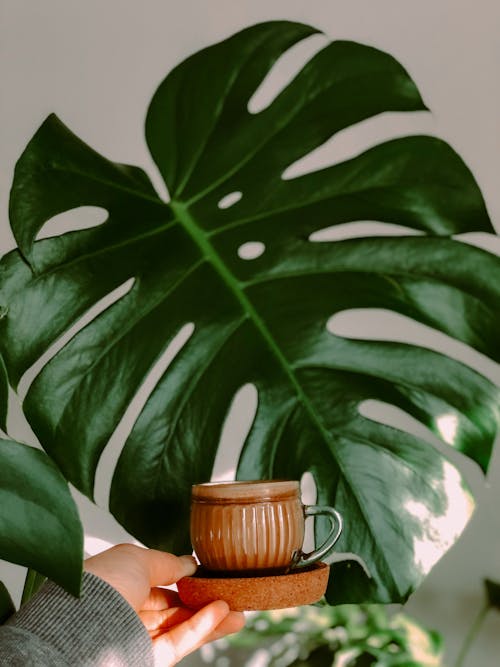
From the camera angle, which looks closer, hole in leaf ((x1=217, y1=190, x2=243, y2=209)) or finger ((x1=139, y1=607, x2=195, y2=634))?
finger ((x1=139, y1=607, x2=195, y2=634))

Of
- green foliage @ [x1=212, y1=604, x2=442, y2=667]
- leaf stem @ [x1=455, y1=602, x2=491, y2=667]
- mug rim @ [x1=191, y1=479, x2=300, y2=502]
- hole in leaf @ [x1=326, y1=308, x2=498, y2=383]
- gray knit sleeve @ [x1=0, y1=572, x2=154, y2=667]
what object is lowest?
leaf stem @ [x1=455, y1=602, x2=491, y2=667]

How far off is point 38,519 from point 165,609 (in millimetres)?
266

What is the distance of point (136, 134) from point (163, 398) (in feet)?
2.02

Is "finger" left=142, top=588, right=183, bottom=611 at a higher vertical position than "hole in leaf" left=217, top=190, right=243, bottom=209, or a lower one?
lower

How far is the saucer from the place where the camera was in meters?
0.80

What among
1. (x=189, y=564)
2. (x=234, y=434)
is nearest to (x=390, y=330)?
(x=234, y=434)

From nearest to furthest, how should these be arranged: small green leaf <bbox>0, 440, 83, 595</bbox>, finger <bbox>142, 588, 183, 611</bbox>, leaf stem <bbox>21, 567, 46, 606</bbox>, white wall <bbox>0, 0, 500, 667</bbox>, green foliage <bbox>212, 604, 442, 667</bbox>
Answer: small green leaf <bbox>0, 440, 83, 595</bbox>, finger <bbox>142, 588, 183, 611</bbox>, leaf stem <bbox>21, 567, 46, 606</bbox>, green foliage <bbox>212, 604, 442, 667</bbox>, white wall <bbox>0, 0, 500, 667</bbox>

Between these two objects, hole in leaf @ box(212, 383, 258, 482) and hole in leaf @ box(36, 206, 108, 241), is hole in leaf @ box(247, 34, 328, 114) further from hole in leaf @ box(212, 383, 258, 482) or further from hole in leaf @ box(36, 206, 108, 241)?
hole in leaf @ box(212, 383, 258, 482)

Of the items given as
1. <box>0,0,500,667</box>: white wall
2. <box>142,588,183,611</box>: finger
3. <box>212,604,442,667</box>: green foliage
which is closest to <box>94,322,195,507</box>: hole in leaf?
<box>0,0,500,667</box>: white wall

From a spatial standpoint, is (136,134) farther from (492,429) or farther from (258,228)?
(492,429)

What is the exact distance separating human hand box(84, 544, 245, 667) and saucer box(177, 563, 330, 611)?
1 centimetres

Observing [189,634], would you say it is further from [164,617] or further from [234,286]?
[234,286]

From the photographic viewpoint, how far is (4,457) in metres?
0.73

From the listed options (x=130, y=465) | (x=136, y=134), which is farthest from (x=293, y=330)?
(x=136, y=134)
